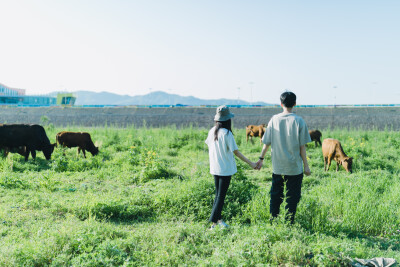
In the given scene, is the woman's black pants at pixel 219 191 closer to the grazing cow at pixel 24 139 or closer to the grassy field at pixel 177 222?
the grassy field at pixel 177 222

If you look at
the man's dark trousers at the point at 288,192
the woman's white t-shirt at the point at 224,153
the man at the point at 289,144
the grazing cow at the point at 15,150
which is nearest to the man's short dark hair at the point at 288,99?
the man at the point at 289,144

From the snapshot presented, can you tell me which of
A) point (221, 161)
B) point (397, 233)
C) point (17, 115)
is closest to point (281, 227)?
point (221, 161)

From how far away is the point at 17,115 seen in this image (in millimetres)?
32375

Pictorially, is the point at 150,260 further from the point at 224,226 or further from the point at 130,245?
the point at 224,226

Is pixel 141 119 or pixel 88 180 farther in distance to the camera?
pixel 141 119

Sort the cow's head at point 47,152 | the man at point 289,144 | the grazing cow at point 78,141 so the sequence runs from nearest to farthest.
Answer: the man at point 289,144 < the cow's head at point 47,152 < the grazing cow at point 78,141

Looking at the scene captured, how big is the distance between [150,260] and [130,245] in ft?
1.52

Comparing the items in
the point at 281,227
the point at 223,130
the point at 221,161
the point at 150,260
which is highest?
the point at 223,130

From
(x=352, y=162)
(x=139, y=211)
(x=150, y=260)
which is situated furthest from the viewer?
(x=352, y=162)

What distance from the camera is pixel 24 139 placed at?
11.4m

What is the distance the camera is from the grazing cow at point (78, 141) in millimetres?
11984

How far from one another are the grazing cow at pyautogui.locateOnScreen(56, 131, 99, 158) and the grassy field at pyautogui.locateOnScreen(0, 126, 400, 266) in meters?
3.24

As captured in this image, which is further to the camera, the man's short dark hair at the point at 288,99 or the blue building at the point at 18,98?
the blue building at the point at 18,98

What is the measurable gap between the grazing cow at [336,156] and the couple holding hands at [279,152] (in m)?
5.07
